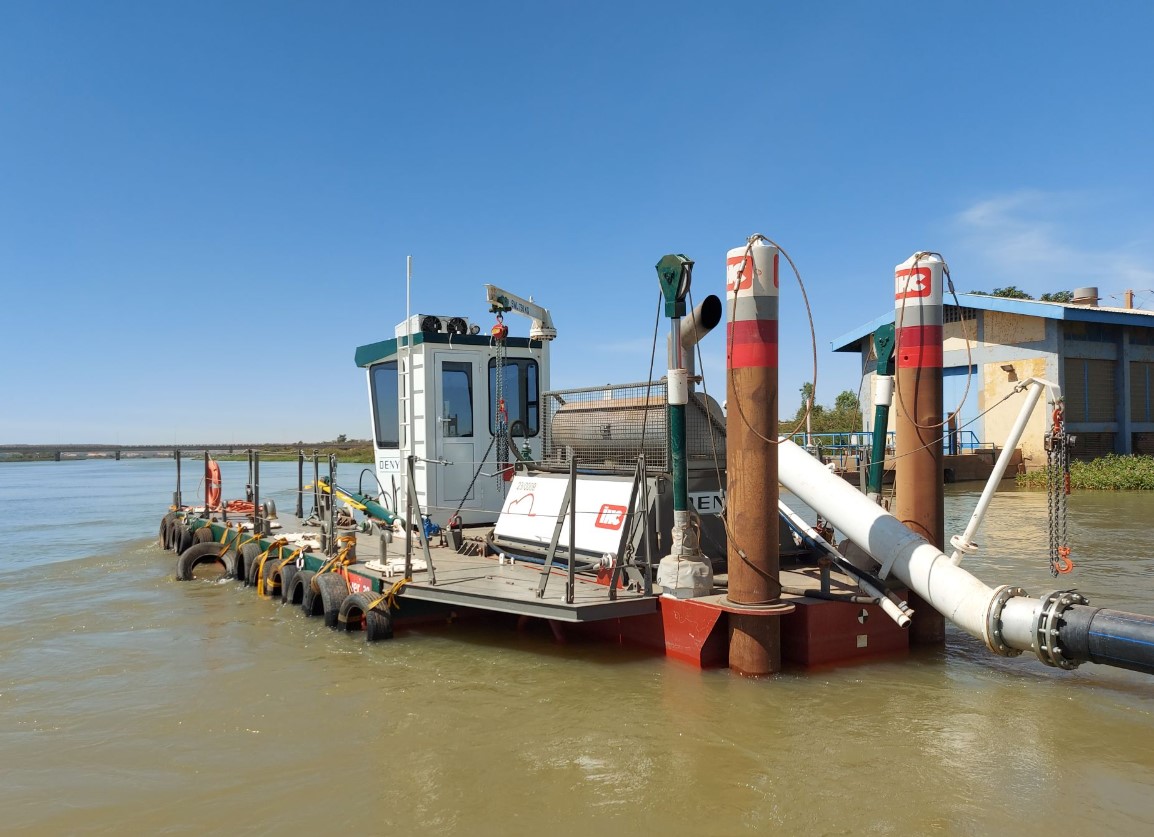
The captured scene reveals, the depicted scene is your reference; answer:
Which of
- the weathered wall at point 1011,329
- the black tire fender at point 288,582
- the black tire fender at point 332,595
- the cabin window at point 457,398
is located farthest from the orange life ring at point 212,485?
the weathered wall at point 1011,329

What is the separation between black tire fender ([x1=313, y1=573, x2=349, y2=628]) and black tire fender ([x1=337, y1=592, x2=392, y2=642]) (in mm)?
159

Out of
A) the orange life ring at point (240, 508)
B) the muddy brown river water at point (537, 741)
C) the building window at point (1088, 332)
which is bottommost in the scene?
the muddy brown river water at point (537, 741)

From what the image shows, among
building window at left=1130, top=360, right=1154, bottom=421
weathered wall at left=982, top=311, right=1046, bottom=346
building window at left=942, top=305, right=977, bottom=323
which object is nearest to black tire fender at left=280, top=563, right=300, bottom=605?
building window at left=942, top=305, right=977, bottom=323

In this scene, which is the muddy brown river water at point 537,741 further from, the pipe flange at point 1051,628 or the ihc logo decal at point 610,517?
the ihc logo decal at point 610,517

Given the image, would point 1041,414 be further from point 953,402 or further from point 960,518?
point 960,518

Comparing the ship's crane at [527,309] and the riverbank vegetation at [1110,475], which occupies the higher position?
the ship's crane at [527,309]

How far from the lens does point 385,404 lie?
37.5 feet

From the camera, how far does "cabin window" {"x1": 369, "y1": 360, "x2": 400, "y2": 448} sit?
11266mm

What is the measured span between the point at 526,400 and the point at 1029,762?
7.59 m

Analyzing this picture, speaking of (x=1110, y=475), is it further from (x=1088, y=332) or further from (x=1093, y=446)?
(x=1088, y=332)

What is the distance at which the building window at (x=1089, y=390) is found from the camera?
28.7 m

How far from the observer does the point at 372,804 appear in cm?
471

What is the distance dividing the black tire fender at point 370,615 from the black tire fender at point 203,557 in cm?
495

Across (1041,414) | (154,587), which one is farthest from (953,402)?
(154,587)
